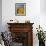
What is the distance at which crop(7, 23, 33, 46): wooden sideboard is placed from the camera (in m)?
6.26

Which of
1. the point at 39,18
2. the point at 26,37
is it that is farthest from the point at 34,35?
the point at 39,18

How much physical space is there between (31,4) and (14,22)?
106 centimetres

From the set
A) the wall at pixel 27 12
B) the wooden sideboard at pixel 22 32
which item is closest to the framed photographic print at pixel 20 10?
the wall at pixel 27 12

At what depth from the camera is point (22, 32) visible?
634 cm

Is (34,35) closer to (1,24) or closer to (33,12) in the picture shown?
(33,12)

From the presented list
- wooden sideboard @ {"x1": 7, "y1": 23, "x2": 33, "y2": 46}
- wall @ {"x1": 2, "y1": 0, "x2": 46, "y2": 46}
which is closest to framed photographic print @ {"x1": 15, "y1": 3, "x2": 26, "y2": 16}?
wall @ {"x1": 2, "y1": 0, "x2": 46, "y2": 46}

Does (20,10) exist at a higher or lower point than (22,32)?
higher

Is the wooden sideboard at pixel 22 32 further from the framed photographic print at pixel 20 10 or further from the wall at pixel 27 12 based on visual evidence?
the framed photographic print at pixel 20 10

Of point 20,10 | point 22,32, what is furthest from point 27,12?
point 22,32

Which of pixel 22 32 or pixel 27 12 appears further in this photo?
pixel 27 12

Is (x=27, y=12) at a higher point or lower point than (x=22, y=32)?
higher

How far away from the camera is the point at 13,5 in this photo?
646 cm

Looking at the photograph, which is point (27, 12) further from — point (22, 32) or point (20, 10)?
point (22, 32)

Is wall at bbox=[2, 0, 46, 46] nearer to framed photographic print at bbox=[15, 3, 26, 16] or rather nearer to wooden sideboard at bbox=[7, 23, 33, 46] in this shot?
framed photographic print at bbox=[15, 3, 26, 16]
